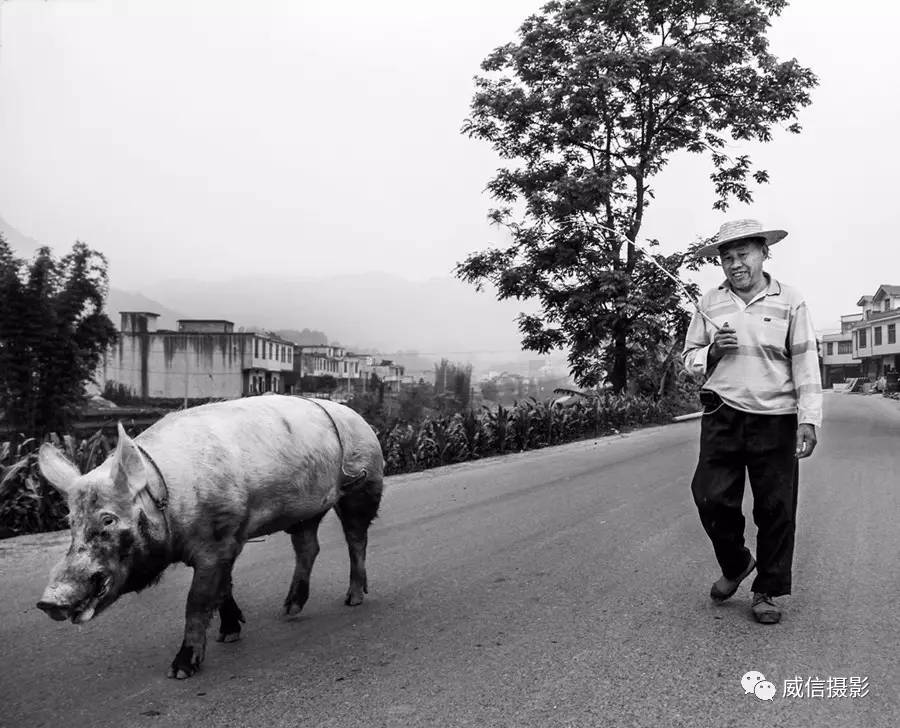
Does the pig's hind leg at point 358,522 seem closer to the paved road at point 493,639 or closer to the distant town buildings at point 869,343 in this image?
the paved road at point 493,639

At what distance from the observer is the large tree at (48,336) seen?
23.5m

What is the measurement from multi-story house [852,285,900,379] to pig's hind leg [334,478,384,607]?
61.9m

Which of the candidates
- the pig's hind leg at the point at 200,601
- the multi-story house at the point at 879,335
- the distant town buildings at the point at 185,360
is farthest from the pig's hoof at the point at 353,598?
the multi-story house at the point at 879,335

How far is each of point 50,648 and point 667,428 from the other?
60.2 feet

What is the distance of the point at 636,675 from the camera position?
3258mm

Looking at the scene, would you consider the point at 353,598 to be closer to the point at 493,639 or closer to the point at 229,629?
the point at 229,629

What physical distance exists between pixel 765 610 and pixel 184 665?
273cm

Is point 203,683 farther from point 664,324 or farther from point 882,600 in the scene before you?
point 664,324

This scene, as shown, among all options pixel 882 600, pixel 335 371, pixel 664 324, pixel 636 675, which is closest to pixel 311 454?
pixel 636 675

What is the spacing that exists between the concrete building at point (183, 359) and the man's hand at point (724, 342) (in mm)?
48799

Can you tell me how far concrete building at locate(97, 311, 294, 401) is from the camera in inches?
2037

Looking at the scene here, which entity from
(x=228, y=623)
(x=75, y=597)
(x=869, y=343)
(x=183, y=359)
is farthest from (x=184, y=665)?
(x=869, y=343)

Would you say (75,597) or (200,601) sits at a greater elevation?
(75,597)

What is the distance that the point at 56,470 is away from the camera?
3.09 m
